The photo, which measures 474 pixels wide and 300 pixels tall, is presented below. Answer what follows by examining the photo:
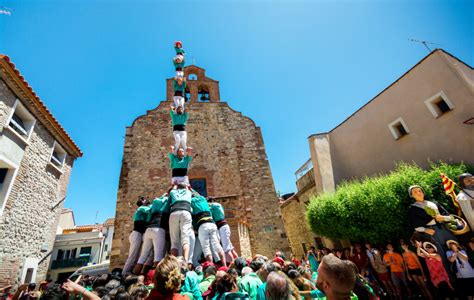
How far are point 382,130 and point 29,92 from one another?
1496cm

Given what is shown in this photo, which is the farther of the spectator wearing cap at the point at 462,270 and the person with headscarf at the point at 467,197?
the person with headscarf at the point at 467,197

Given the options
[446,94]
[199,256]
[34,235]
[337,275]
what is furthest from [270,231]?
[34,235]

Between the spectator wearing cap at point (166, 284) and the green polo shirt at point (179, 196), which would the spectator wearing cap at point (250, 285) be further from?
the green polo shirt at point (179, 196)

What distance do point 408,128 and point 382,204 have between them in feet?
12.7

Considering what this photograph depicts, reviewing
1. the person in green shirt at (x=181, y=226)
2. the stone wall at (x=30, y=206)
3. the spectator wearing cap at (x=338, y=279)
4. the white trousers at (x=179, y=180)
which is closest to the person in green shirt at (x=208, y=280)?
the person in green shirt at (x=181, y=226)

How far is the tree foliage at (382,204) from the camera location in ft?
19.6

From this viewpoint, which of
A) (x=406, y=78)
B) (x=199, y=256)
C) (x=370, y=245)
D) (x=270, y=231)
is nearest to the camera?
(x=199, y=256)

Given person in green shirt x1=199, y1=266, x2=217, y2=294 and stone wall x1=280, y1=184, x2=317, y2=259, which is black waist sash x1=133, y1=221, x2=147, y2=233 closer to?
person in green shirt x1=199, y1=266, x2=217, y2=294

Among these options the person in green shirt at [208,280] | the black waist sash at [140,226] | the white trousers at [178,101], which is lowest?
the person in green shirt at [208,280]

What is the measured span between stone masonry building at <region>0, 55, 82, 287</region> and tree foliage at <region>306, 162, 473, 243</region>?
11928 millimetres

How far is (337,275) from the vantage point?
62.9 inches

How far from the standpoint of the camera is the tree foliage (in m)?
5.96

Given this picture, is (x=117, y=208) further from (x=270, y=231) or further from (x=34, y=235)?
(x=270, y=231)

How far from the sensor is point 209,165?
1263cm
